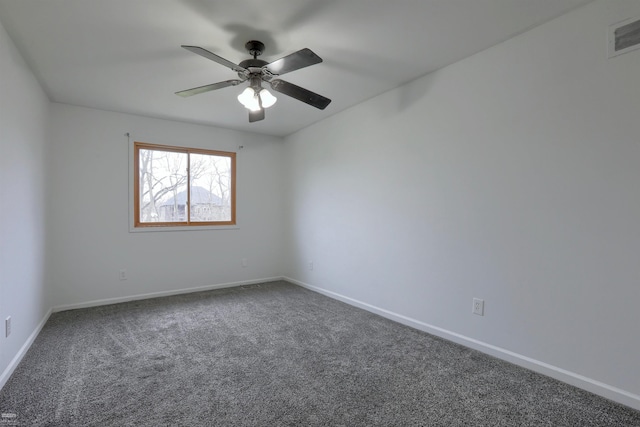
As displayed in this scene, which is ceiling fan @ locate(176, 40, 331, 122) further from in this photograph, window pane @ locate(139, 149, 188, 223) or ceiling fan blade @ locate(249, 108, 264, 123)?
window pane @ locate(139, 149, 188, 223)

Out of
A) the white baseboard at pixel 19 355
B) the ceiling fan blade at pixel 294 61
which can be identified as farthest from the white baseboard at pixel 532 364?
A: the white baseboard at pixel 19 355

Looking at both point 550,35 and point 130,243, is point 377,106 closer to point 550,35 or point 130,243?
point 550,35

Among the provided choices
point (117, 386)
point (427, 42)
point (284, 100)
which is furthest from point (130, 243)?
point (427, 42)

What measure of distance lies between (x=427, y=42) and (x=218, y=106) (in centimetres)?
241

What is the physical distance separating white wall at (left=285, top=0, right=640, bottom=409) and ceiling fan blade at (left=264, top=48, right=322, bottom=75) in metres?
1.38

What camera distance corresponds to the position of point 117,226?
3914mm

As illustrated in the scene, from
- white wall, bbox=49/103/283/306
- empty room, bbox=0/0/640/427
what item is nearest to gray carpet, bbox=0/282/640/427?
empty room, bbox=0/0/640/427

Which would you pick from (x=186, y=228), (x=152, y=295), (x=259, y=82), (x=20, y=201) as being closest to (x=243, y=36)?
(x=259, y=82)

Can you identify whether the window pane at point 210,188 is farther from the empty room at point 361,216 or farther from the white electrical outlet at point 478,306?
the white electrical outlet at point 478,306

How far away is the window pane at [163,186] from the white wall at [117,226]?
0.19 metres

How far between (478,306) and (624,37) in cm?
196

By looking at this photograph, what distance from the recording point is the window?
414 cm

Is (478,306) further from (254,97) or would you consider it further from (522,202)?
(254,97)

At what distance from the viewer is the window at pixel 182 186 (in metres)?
4.14
